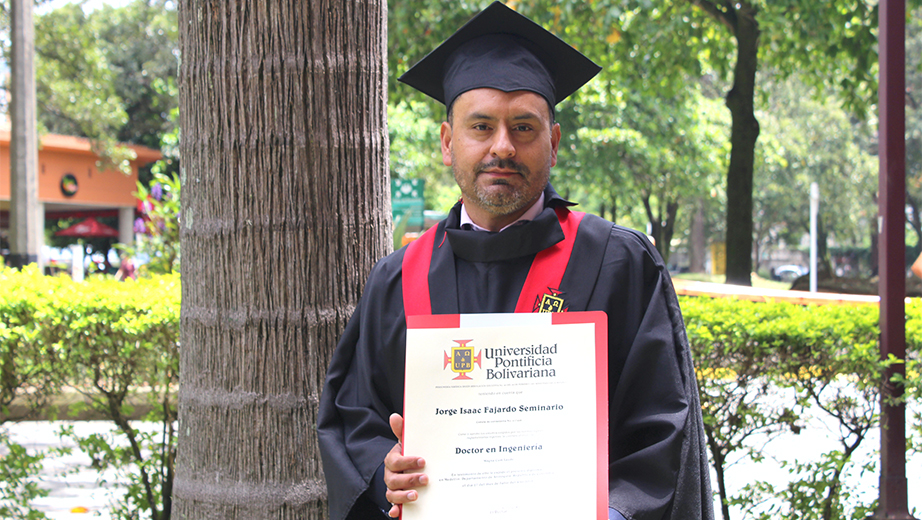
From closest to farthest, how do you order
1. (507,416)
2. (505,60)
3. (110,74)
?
(507,416), (505,60), (110,74)

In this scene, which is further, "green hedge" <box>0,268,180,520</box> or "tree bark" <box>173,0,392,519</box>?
"green hedge" <box>0,268,180,520</box>

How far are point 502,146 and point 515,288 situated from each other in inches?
13.4

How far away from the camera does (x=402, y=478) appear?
5.21ft

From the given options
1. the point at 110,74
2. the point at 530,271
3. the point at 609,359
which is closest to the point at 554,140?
the point at 530,271

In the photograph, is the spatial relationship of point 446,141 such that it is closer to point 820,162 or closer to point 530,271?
point 530,271

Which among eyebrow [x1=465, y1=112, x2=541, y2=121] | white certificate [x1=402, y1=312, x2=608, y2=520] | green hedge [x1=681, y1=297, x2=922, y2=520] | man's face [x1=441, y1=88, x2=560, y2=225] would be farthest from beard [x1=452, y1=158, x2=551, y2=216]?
green hedge [x1=681, y1=297, x2=922, y2=520]

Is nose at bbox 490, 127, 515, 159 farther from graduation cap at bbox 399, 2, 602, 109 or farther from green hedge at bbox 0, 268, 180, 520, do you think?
green hedge at bbox 0, 268, 180, 520

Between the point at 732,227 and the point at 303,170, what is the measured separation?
8406mm

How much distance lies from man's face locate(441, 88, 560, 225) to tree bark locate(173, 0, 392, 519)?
0.64m

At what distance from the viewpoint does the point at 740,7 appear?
30.2ft

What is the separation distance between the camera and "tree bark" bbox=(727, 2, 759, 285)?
9469mm

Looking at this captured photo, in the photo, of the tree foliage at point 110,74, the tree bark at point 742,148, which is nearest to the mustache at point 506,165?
the tree bark at point 742,148

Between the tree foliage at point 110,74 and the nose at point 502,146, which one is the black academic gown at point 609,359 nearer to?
the nose at point 502,146

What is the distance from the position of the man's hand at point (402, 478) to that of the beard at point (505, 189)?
57 centimetres
